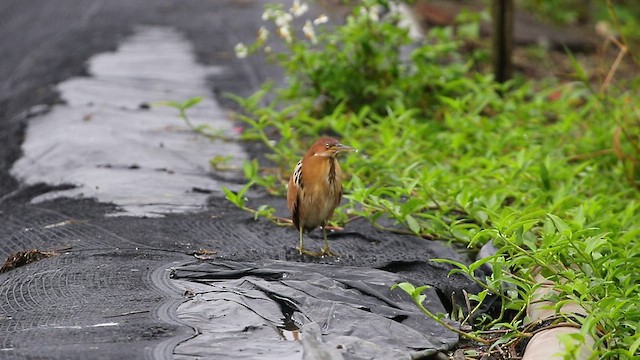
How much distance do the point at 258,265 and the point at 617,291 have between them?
1469mm

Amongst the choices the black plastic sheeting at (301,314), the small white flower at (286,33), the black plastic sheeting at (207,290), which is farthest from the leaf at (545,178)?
the small white flower at (286,33)

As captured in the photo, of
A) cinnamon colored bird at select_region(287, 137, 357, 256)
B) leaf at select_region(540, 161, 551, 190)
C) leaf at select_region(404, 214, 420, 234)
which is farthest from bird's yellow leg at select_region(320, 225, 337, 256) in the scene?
leaf at select_region(540, 161, 551, 190)

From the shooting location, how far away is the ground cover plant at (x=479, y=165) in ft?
12.4

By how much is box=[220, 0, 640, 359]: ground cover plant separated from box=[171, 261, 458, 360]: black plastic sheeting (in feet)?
0.58

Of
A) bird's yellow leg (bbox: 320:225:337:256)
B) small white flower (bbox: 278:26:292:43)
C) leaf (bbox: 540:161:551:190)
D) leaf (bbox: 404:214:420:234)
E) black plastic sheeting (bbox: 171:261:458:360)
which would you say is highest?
small white flower (bbox: 278:26:292:43)

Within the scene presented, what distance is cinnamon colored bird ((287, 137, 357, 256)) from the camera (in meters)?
4.33

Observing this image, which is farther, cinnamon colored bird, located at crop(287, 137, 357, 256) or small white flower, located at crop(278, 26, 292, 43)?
small white flower, located at crop(278, 26, 292, 43)

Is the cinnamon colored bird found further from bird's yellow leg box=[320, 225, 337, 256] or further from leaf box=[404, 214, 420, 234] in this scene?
leaf box=[404, 214, 420, 234]

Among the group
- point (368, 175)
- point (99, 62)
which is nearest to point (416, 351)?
point (368, 175)

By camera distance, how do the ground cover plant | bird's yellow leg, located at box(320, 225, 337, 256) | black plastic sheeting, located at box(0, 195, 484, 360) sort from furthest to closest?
bird's yellow leg, located at box(320, 225, 337, 256)
the ground cover plant
black plastic sheeting, located at box(0, 195, 484, 360)

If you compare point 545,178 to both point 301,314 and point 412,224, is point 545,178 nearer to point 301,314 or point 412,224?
point 412,224

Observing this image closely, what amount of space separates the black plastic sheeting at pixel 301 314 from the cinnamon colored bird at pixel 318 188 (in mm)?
370

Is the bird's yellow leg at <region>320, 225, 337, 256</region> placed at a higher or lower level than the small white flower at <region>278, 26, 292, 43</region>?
lower

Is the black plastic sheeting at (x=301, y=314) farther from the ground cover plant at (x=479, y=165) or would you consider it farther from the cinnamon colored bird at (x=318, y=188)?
the cinnamon colored bird at (x=318, y=188)
